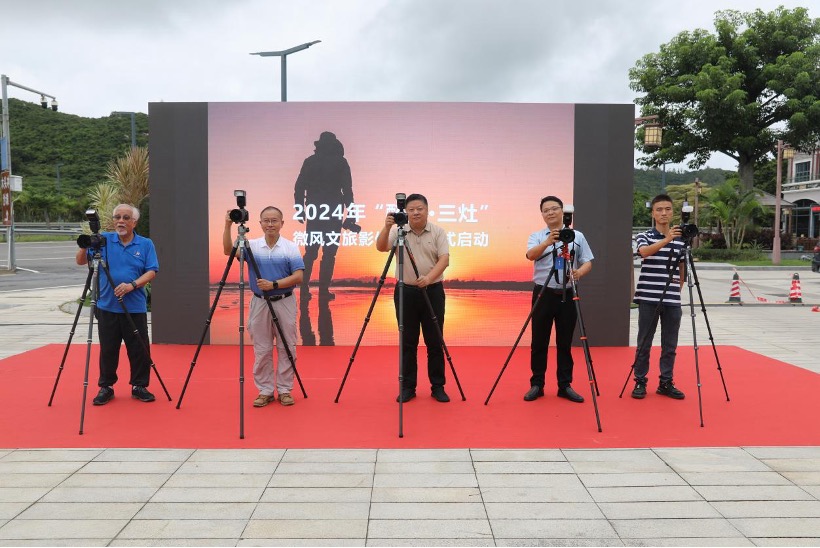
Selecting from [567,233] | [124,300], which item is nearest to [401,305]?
[567,233]

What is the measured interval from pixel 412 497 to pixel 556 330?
7.71ft

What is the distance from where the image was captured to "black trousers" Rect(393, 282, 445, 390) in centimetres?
505

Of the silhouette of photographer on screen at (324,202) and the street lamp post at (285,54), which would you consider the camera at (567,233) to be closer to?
the silhouette of photographer on screen at (324,202)

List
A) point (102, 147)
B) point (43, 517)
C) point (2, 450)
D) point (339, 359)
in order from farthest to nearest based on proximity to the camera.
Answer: point (102, 147) → point (339, 359) → point (2, 450) → point (43, 517)

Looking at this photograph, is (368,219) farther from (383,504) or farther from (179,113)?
(383,504)

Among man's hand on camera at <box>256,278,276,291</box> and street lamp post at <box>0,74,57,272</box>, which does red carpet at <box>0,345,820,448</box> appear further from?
street lamp post at <box>0,74,57,272</box>

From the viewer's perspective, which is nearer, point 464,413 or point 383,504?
point 383,504

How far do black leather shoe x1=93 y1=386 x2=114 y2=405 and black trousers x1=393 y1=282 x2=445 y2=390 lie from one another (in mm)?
2322

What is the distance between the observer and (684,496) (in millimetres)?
3178

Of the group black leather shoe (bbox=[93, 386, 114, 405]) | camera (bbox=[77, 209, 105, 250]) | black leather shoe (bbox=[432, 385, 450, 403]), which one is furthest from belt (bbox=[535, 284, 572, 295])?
black leather shoe (bbox=[93, 386, 114, 405])

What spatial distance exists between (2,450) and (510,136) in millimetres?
5852

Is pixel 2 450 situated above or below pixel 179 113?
below

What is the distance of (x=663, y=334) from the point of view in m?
5.20

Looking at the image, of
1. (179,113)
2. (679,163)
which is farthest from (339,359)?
(679,163)
